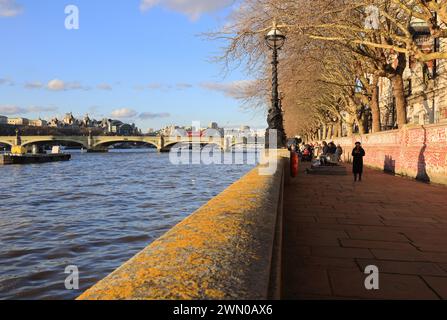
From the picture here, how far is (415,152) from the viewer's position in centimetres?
1638

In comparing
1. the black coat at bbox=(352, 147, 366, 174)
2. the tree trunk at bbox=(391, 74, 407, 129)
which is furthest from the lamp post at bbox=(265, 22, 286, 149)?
the tree trunk at bbox=(391, 74, 407, 129)

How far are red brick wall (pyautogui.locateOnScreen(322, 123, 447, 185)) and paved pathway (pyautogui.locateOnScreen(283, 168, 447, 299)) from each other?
4841mm

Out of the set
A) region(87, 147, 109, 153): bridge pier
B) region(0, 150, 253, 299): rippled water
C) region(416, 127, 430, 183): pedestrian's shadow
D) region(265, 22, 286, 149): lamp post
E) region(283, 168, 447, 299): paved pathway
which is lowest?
region(0, 150, 253, 299): rippled water

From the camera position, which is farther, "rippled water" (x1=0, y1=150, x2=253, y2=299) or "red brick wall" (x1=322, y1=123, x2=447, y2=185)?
"red brick wall" (x1=322, y1=123, x2=447, y2=185)

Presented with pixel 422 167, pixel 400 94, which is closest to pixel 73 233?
pixel 422 167

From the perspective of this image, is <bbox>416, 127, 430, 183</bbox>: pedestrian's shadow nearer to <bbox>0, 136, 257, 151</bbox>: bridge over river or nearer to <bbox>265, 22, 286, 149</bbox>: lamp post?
<bbox>265, 22, 286, 149</bbox>: lamp post

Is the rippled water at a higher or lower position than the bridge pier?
lower

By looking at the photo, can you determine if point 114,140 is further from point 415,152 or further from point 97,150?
point 415,152

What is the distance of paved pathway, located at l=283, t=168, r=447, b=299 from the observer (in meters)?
3.67

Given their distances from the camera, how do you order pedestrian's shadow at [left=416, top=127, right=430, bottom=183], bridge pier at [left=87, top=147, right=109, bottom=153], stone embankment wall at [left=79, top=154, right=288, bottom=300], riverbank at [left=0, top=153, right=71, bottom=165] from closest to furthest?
stone embankment wall at [left=79, top=154, right=288, bottom=300], pedestrian's shadow at [left=416, top=127, right=430, bottom=183], riverbank at [left=0, top=153, right=71, bottom=165], bridge pier at [left=87, top=147, right=109, bottom=153]

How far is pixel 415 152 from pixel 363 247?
41.4 feet

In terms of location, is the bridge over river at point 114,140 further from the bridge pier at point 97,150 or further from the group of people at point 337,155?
the group of people at point 337,155
